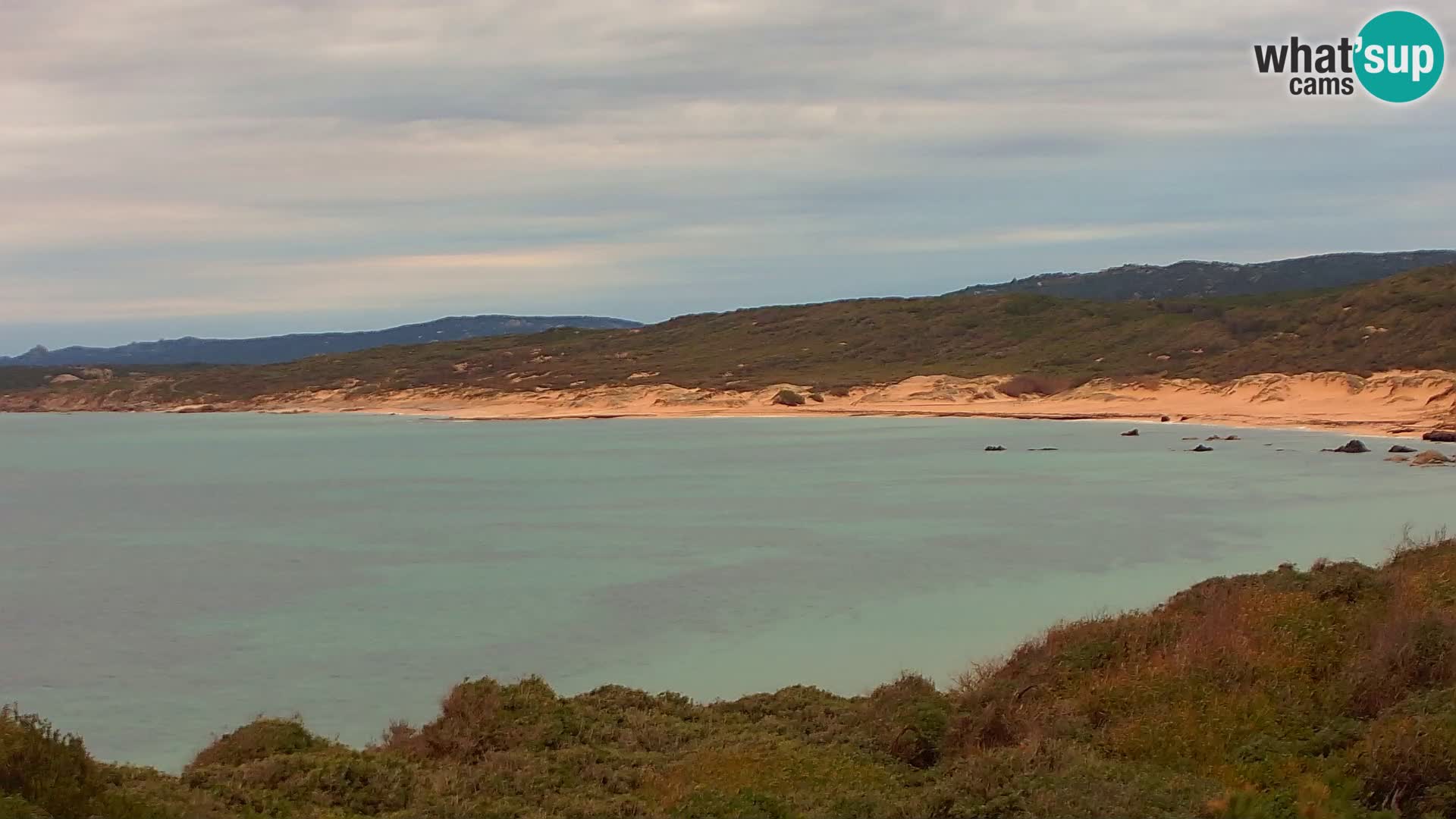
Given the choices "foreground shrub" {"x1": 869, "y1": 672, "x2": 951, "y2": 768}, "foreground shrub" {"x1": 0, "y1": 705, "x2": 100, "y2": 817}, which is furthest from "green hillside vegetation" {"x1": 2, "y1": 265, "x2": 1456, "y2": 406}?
"foreground shrub" {"x1": 0, "y1": 705, "x2": 100, "y2": 817}

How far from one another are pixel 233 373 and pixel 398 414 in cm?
3915

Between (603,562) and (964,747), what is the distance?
2142 cm

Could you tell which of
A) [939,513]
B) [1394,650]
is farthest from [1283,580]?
[939,513]

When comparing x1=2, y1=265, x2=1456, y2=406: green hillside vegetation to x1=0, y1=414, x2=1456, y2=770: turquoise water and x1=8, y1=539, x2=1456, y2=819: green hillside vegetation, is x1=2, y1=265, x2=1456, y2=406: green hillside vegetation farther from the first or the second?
x1=8, y1=539, x2=1456, y2=819: green hillside vegetation

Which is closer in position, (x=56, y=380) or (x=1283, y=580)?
(x=1283, y=580)

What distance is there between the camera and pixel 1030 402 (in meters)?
91.7

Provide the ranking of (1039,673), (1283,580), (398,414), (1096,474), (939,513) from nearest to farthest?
(1039,673) → (1283,580) → (939,513) → (1096,474) → (398,414)

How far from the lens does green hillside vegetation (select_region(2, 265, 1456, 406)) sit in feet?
287

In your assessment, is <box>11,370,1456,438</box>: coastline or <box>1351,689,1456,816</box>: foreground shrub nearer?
<box>1351,689,1456,816</box>: foreground shrub

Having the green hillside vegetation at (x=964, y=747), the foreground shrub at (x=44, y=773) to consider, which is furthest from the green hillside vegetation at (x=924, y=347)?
the foreground shrub at (x=44, y=773)

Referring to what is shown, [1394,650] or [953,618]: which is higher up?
[1394,650]

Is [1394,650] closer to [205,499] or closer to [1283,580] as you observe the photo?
[1283,580]

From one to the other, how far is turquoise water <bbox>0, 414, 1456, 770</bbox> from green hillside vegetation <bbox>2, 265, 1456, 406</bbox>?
26.0 m

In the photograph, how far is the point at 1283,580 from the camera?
1667 cm
